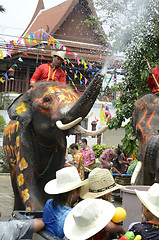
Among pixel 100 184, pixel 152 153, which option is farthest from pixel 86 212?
pixel 152 153

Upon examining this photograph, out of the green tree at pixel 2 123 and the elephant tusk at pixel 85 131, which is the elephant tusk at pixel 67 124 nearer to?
the elephant tusk at pixel 85 131

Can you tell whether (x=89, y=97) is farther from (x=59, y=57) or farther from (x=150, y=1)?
(x=150, y=1)

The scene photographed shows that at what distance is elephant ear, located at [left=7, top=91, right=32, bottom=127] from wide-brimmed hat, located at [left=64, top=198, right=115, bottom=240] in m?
3.30

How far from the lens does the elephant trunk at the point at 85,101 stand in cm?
520

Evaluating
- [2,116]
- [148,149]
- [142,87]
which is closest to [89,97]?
[148,149]

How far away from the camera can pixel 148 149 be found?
4.63m

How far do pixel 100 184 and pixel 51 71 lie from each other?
326 centimetres

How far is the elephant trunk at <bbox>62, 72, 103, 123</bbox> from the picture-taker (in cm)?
520

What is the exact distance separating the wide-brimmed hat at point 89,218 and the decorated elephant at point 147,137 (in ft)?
6.31

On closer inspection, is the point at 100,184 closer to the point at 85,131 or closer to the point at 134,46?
the point at 85,131

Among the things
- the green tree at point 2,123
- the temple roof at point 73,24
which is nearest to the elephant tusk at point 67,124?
the green tree at point 2,123

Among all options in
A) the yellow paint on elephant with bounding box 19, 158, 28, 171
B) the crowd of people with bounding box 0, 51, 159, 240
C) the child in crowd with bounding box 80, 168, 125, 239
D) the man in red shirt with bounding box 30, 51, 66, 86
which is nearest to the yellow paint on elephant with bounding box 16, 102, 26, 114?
the man in red shirt with bounding box 30, 51, 66, 86

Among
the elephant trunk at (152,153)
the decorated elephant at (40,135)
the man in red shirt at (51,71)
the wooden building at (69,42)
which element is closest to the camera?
the elephant trunk at (152,153)

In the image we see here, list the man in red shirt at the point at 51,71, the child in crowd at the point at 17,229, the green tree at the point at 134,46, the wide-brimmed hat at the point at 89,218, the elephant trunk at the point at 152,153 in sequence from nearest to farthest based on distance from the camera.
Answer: the wide-brimmed hat at the point at 89,218
the child in crowd at the point at 17,229
the elephant trunk at the point at 152,153
the man in red shirt at the point at 51,71
the green tree at the point at 134,46
